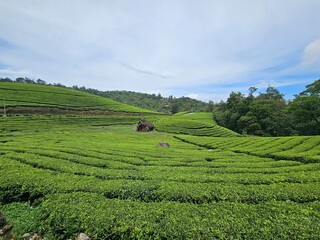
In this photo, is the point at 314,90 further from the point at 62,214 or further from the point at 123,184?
the point at 62,214

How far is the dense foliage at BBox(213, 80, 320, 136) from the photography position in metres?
43.8

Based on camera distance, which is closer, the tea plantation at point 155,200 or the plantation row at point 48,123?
the tea plantation at point 155,200

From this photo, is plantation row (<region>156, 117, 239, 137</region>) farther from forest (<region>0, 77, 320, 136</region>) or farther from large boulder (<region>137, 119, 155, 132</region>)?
forest (<region>0, 77, 320, 136</region>)

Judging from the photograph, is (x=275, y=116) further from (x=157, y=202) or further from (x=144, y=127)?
(x=157, y=202)

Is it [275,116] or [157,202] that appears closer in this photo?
[157,202]

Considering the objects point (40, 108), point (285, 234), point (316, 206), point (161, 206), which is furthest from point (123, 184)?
point (40, 108)

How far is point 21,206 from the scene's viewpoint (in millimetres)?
8961

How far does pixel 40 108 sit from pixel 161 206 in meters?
67.9

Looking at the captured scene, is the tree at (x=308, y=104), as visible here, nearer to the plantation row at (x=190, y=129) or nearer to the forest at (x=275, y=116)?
the forest at (x=275, y=116)

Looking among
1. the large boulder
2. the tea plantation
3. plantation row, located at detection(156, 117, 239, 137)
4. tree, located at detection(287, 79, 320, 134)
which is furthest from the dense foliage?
the tea plantation

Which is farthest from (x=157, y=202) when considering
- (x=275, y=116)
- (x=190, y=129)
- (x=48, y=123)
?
(x=275, y=116)

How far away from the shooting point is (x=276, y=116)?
209ft

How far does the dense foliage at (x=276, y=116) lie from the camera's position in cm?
4375

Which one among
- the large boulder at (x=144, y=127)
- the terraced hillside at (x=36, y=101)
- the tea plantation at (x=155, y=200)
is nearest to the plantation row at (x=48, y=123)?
the terraced hillside at (x=36, y=101)
